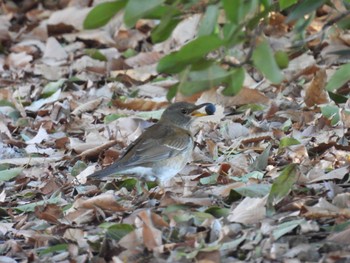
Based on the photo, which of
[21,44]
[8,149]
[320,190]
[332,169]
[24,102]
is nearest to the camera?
[320,190]

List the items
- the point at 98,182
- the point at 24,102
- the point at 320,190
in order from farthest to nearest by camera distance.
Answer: the point at 24,102 < the point at 98,182 < the point at 320,190

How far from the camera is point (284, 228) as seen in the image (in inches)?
219

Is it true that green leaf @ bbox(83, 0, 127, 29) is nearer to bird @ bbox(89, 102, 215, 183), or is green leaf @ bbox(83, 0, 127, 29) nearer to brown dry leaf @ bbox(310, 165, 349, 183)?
brown dry leaf @ bbox(310, 165, 349, 183)

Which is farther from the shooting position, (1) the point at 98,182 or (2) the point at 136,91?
(2) the point at 136,91

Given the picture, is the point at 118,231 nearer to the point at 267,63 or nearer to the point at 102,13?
the point at 102,13

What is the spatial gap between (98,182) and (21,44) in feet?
17.5

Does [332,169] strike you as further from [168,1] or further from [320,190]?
[168,1]

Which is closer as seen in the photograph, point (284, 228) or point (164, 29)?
point (164, 29)

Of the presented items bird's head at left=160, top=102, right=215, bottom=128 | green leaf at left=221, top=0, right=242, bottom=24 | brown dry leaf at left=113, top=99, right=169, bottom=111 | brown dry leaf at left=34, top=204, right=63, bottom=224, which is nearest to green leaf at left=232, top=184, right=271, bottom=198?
brown dry leaf at left=34, top=204, right=63, bottom=224

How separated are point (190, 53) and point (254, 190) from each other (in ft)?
6.19

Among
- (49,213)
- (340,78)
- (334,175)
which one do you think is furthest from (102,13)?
(334,175)

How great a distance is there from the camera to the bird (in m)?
7.73

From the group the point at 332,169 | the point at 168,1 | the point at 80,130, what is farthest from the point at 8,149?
the point at 168,1

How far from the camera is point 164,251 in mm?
5520
